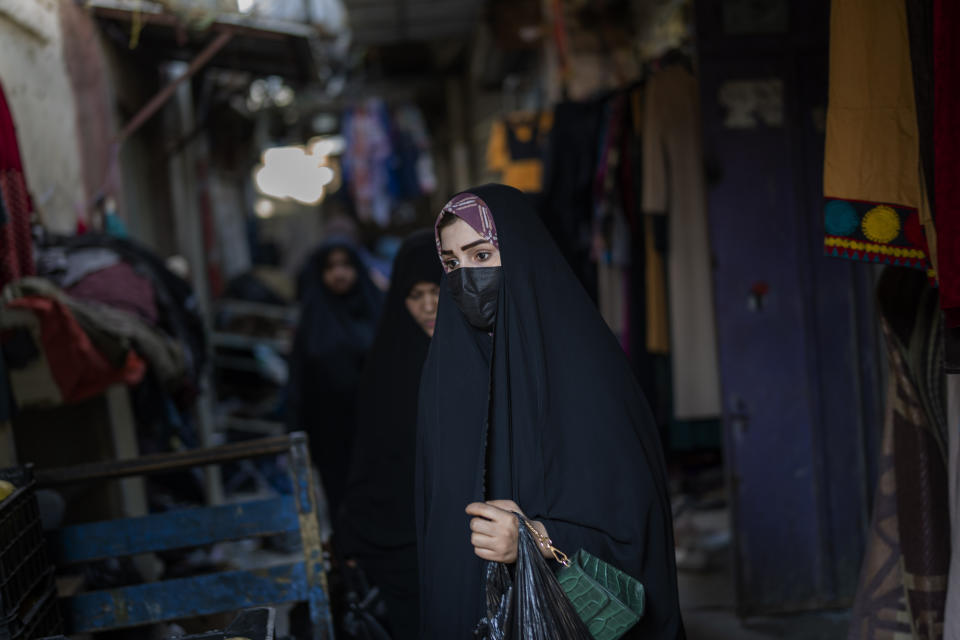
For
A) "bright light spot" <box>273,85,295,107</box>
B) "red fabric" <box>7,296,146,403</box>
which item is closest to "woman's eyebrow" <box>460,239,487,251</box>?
"red fabric" <box>7,296,146,403</box>

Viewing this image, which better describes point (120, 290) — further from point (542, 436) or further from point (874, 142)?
point (874, 142)

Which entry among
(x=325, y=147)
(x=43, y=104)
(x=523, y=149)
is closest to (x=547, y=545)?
(x=43, y=104)

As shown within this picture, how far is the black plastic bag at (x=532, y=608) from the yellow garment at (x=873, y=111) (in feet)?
3.49

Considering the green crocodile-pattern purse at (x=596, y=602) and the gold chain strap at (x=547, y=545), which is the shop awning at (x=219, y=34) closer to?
the gold chain strap at (x=547, y=545)

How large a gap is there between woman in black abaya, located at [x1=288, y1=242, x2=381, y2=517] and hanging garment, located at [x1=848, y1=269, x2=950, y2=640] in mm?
2804

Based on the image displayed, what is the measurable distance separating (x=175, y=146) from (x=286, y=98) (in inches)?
168

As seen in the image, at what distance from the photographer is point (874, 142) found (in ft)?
6.20

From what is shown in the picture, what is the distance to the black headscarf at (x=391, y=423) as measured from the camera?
2627 mm

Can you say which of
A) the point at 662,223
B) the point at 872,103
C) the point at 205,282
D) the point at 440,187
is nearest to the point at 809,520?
the point at 662,223

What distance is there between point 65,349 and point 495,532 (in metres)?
1.84

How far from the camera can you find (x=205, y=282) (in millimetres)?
7961

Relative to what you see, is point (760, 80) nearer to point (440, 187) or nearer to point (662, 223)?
point (662, 223)

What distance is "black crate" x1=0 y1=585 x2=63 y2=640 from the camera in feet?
5.35

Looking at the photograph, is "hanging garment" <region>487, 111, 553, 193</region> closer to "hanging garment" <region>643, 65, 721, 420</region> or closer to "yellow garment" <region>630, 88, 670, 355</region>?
"yellow garment" <region>630, 88, 670, 355</region>
